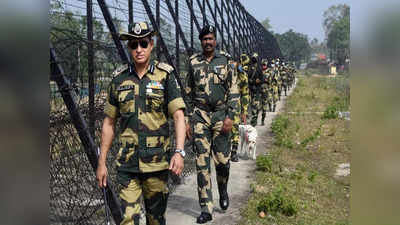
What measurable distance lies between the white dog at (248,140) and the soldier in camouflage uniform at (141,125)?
453cm

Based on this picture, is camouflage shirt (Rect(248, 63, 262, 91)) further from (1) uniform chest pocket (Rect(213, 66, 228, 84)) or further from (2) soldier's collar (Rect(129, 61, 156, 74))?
(2) soldier's collar (Rect(129, 61, 156, 74))

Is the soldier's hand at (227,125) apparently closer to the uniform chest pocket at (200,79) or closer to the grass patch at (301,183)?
the uniform chest pocket at (200,79)

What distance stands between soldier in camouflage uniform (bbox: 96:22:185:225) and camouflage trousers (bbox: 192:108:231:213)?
1203 millimetres

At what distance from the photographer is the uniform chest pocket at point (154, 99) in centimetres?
286

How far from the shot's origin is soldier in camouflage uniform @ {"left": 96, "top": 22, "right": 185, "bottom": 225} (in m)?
2.84

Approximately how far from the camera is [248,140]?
7371 millimetres

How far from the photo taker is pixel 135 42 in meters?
2.80

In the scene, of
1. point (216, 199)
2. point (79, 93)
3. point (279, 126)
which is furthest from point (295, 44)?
point (79, 93)

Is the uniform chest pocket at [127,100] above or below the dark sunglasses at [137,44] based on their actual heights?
below

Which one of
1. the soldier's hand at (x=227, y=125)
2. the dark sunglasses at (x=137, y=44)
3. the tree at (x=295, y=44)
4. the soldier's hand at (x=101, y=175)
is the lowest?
the soldier's hand at (x=101, y=175)

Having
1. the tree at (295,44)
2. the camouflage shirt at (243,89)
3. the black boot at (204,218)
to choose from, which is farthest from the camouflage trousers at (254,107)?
the tree at (295,44)

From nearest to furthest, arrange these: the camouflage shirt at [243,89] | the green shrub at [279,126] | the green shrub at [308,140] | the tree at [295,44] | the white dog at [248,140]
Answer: the camouflage shirt at [243,89]
the white dog at [248,140]
the green shrub at [308,140]
the green shrub at [279,126]
the tree at [295,44]

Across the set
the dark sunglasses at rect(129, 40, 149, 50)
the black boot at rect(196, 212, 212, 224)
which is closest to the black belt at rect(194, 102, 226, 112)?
the black boot at rect(196, 212, 212, 224)

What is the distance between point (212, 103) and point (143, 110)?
153cm
